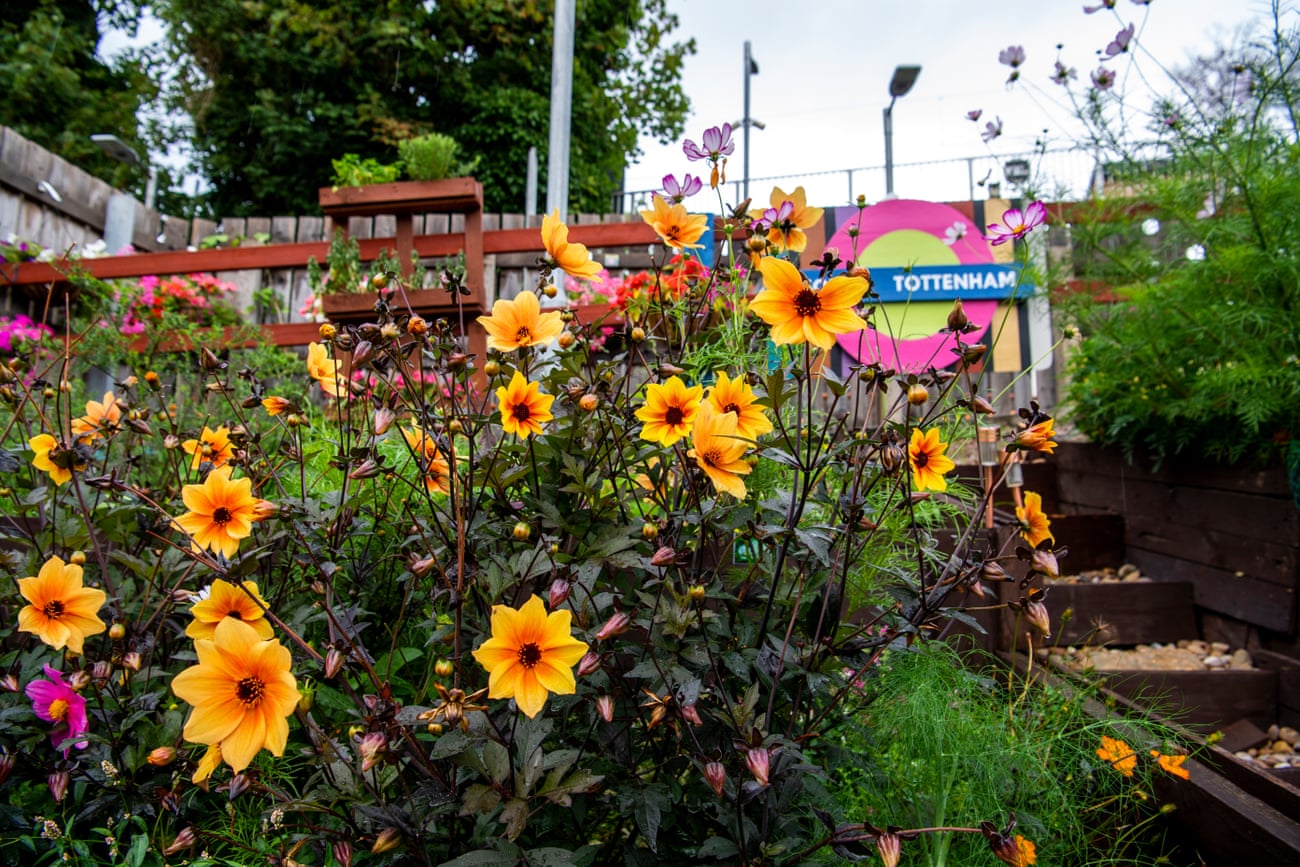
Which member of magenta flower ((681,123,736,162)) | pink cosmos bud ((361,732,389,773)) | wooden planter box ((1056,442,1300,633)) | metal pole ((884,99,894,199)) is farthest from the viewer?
metal pole ((884,99,894,199))

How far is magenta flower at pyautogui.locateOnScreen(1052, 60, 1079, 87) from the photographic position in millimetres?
2635

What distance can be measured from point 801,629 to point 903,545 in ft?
2.37

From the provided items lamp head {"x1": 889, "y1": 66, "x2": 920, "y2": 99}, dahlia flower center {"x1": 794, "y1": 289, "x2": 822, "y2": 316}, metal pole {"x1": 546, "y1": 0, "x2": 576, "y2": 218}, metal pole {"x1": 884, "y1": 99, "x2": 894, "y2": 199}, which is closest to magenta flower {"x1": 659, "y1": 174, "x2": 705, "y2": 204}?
dahlia flower center {"x1": 794, "y1": 289, "x2": 822, "y2": 316}

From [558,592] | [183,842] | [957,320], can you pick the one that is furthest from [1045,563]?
[183,842]

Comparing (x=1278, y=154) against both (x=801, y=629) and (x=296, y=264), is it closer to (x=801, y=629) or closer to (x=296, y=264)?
(x=801, y=629)

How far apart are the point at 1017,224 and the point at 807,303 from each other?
41 cm

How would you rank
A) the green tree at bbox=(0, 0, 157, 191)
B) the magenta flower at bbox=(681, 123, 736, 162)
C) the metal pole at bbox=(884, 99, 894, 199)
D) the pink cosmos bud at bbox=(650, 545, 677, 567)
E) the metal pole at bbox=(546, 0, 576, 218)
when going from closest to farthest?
1. the pink cosmos bud at bbox=(650, 545, 677, 567)
2. the magenta flower at bbox=(681, 123, 736, 162)
3. the metal pole at bbox=(546, 0, 576, 218)
4. the metal pole at bbox=(884, 99, 894, 199)
5. the green tree at bbox=(0, 0, 157, 191)

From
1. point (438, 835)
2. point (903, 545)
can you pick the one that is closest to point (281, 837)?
point (438, 835)

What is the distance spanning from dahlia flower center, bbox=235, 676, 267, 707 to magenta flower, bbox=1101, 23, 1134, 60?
2614 mm

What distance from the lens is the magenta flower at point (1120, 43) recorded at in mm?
2270

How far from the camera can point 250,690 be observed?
0.80 m

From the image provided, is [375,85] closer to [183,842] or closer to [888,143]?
[888,143]

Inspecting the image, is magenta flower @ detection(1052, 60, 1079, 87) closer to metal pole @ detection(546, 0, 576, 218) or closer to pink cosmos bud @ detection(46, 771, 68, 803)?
metal pole @ detection(546, 0, 576, 218)

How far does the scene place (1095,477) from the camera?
2965 mm
